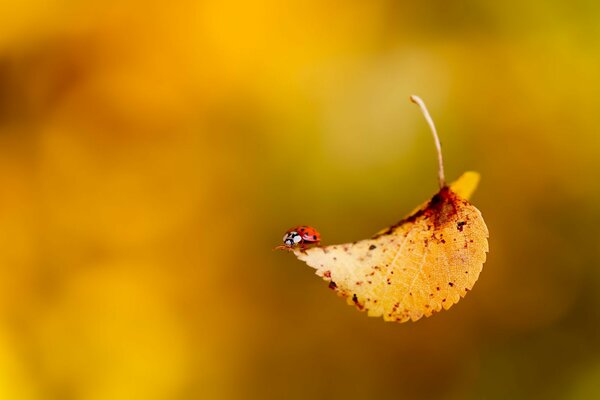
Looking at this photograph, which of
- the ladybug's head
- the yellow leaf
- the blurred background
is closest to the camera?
the yellow leaf

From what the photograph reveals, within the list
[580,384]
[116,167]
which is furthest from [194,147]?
[580,384]

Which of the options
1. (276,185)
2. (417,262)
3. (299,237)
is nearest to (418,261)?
(417,262)

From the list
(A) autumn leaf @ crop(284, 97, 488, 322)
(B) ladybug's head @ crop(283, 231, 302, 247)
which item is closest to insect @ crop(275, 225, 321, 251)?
(B) ladybug's head @ crop(283, 231, 302, 247)

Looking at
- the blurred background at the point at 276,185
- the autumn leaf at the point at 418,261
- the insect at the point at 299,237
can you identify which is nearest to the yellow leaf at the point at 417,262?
the autumn leaf at the point at 418,261

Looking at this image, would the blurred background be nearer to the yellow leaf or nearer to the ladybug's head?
the ladybug's head

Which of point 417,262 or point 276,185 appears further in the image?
point 276,185

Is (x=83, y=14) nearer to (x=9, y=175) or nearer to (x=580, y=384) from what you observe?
(x=9, y=175)

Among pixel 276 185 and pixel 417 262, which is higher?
pixel 276 185

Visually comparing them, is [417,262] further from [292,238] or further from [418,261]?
[292,238]
